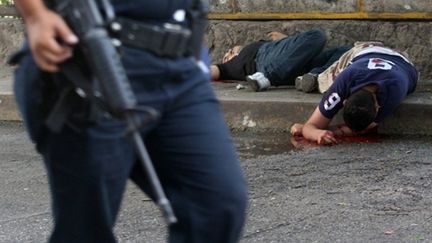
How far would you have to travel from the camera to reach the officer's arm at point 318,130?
5.78m

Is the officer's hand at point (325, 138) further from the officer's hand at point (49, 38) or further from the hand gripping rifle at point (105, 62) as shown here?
the officer's hand at point (49, 38)

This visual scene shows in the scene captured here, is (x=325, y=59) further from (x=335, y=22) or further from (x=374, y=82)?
(x=374, y=82)

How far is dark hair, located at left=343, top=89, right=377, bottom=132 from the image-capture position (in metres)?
5.66

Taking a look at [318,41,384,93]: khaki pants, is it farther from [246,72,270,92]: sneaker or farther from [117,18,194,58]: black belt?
[117,18,194,58]: black belt

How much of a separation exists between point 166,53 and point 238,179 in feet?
1.14

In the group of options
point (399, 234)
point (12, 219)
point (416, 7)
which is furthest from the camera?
point (416, 7)

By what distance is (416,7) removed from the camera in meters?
6.92

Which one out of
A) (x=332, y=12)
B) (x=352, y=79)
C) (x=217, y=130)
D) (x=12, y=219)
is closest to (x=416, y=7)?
(x=332, y=12)

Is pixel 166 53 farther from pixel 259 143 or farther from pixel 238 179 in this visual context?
pixel 259 143

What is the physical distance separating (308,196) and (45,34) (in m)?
2.85

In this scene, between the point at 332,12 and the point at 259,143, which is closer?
the point at 259,143

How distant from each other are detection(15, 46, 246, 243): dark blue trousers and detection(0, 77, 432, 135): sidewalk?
396 cm

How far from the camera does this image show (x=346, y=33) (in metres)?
7.12

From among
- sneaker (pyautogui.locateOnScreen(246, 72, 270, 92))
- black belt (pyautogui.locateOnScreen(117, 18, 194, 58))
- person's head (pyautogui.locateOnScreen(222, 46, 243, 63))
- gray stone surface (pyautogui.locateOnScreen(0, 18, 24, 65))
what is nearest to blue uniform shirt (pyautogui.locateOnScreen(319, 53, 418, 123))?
sneaker (pyautogui.locateOnScreen(246, 72, 270, 92))
